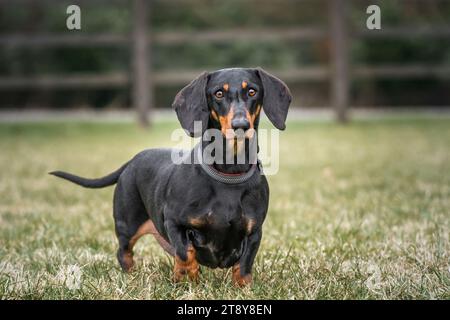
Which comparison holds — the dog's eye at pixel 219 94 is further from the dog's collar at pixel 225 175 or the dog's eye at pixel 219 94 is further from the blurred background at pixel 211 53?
the blurred background at pixel 211 53

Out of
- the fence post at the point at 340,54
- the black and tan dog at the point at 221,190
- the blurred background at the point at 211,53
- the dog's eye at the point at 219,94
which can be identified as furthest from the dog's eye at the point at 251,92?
the blurred background at the point at 211,53

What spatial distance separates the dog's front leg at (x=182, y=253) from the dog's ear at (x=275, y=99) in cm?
56

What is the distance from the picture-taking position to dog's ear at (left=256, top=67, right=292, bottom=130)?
116 inches

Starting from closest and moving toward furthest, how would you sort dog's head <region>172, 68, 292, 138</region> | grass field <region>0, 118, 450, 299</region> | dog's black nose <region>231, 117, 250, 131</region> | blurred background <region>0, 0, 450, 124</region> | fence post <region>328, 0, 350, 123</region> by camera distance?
1. dog's black nose <region>231, 117, 250, 131</region>
2. dog's head <region>172, 68, 292, 138</region>
3. grass field <region>0, 118, 450, 299</region>
4. fence post <region>328, 0, 350, 123</region>
5. blurred background <region>0, 0, 450, 124</region>

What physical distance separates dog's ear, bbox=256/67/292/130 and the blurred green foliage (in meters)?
11.9

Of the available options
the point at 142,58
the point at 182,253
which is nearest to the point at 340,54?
the point at 142,58

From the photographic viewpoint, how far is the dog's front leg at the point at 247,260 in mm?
2896

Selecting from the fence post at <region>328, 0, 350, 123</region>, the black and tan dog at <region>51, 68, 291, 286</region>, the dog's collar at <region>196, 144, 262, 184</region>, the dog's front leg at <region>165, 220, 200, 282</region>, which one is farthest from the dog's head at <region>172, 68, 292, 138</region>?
the fence post at <region>328, 0, 350, 123</region>

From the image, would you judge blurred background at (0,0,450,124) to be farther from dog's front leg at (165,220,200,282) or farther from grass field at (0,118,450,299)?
dog's front leg at (165,220,200,282)

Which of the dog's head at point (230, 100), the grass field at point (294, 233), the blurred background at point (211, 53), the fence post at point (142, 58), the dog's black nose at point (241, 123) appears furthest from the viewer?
the blurred background at point (211, 53)

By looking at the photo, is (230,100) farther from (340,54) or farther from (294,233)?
(340,54)

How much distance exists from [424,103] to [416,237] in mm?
12174
